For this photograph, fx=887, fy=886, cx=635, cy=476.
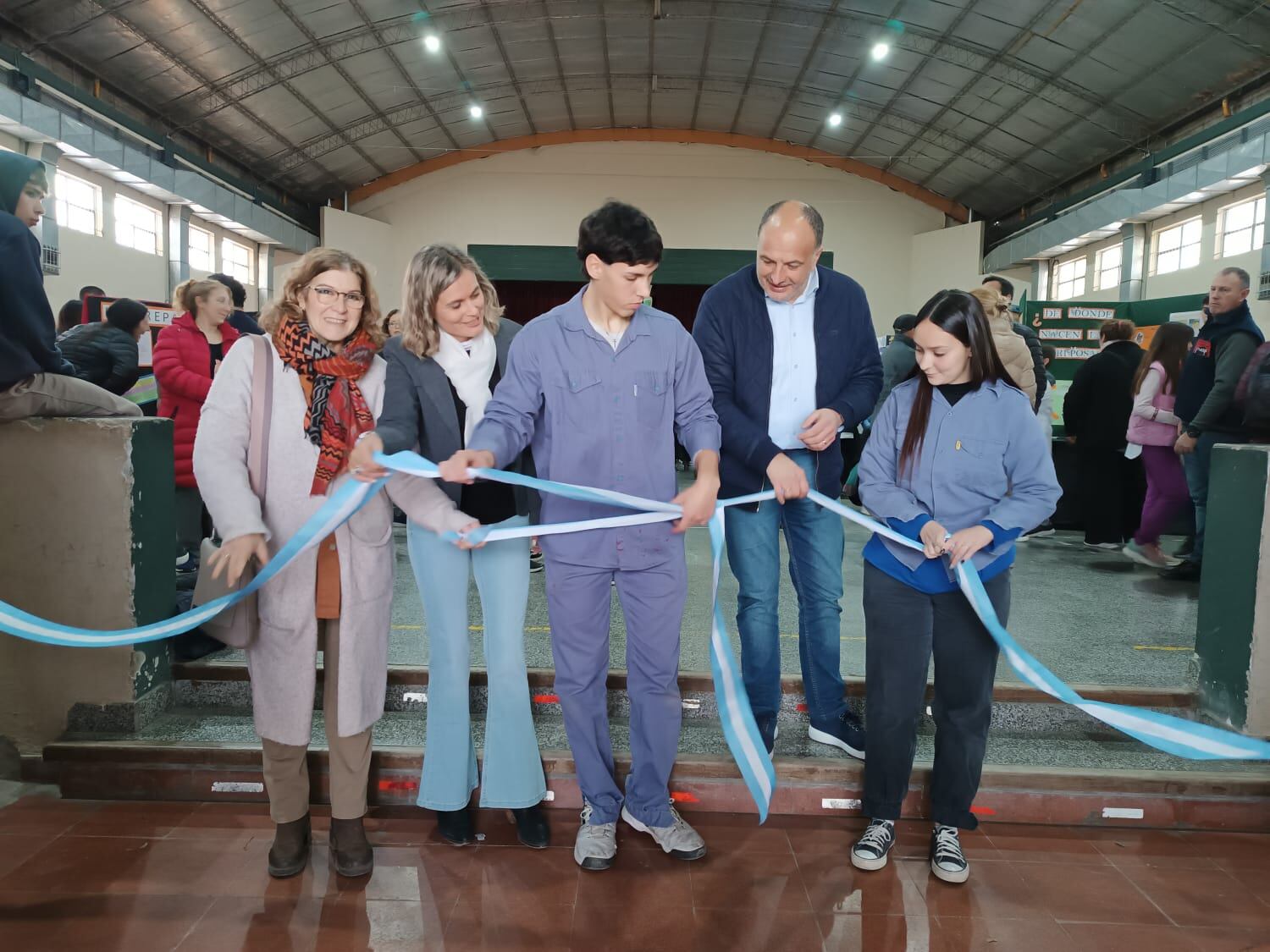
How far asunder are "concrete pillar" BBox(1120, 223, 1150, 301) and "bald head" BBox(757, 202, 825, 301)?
14.4 m

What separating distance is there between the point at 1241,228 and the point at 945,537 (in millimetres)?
12956

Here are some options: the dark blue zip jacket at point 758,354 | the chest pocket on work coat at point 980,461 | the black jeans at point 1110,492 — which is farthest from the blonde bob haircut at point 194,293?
the black jeans at point 1110,492

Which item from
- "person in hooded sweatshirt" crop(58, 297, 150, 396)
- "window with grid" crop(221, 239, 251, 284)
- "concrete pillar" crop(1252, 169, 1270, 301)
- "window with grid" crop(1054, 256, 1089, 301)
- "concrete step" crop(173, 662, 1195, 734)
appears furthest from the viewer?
"window with grid" crop(1054, 256, 1089, 301)

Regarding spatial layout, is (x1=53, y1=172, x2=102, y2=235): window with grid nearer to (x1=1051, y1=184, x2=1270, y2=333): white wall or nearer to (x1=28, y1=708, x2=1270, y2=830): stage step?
(x1=28, y1=708, x2=1270, y2=830): stage step

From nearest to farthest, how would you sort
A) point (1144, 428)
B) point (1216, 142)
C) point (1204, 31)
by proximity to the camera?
point (1144, 428), point (1204, 31), point (1216, 142)

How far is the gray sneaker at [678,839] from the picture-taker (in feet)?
8.00

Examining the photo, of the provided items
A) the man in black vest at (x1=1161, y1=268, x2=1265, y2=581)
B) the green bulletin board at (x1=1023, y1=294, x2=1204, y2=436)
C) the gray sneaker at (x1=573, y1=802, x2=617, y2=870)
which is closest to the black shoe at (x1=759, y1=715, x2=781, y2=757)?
the gray sneaker at (x1=573, y1=802, x2=617, y2=870)

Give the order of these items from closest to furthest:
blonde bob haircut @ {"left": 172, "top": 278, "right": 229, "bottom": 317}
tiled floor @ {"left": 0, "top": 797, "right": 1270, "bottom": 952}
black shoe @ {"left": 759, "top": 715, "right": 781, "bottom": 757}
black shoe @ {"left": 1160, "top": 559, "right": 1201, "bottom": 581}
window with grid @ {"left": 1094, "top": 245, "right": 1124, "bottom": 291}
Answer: tiled floor @ {"left": 0, "top": 797, "right": 1270, "bottom": 952}
black shoe @ {"left": 759, "top": 715, "right": 781, "bottom": 757}
blonde bob haircut @ {"left": 172, "top": 278, "right": 229, "bottom": 317}
black shoe @ {"left": 1160, "top": 559, "right": 1201, "bottom": 581}
window with grid @ {"left": 1094, "top": 245, "right": 1124, "bottom": 291}

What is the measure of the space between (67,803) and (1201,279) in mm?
14710

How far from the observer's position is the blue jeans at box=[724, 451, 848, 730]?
8.79 feet

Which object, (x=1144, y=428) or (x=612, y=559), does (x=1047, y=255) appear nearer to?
(x=1144, y=428)

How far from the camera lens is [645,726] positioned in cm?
242

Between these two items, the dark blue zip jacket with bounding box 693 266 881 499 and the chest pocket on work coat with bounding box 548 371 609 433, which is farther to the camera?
the dark blue zip jacket with bounding box 693 266 881 499

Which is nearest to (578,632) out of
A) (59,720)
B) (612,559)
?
(612,559)
